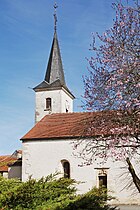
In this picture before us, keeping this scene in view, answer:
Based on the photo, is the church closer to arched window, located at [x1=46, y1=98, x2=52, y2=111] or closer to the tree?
arched window, located at [x1=46, y1=98, x2=52, y2=111]

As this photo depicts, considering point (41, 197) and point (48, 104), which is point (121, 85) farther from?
point (48, 104)

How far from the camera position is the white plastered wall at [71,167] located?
2292 cm

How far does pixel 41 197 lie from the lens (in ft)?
25.9

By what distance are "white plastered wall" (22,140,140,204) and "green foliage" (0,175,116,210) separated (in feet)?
46.0

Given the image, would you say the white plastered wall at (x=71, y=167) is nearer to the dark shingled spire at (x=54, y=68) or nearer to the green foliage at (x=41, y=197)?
the dark shingled spire at (x=54, y=68)

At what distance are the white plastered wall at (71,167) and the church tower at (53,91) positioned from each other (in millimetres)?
9410

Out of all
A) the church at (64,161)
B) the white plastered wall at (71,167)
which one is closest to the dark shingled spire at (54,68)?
the church at (64,161)

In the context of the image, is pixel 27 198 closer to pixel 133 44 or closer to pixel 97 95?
pixel 97 95

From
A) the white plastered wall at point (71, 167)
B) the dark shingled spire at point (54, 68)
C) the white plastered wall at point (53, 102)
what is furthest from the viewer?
the dark shingled spire at point (54, 68)

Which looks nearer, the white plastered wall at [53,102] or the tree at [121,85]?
the tree at [121,85]

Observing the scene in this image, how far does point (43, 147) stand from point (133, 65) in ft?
66.3

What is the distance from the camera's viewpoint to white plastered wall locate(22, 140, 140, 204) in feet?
75.2

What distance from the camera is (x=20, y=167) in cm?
2778

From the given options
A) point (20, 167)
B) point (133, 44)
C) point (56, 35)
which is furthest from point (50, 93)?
point (133, 44)
